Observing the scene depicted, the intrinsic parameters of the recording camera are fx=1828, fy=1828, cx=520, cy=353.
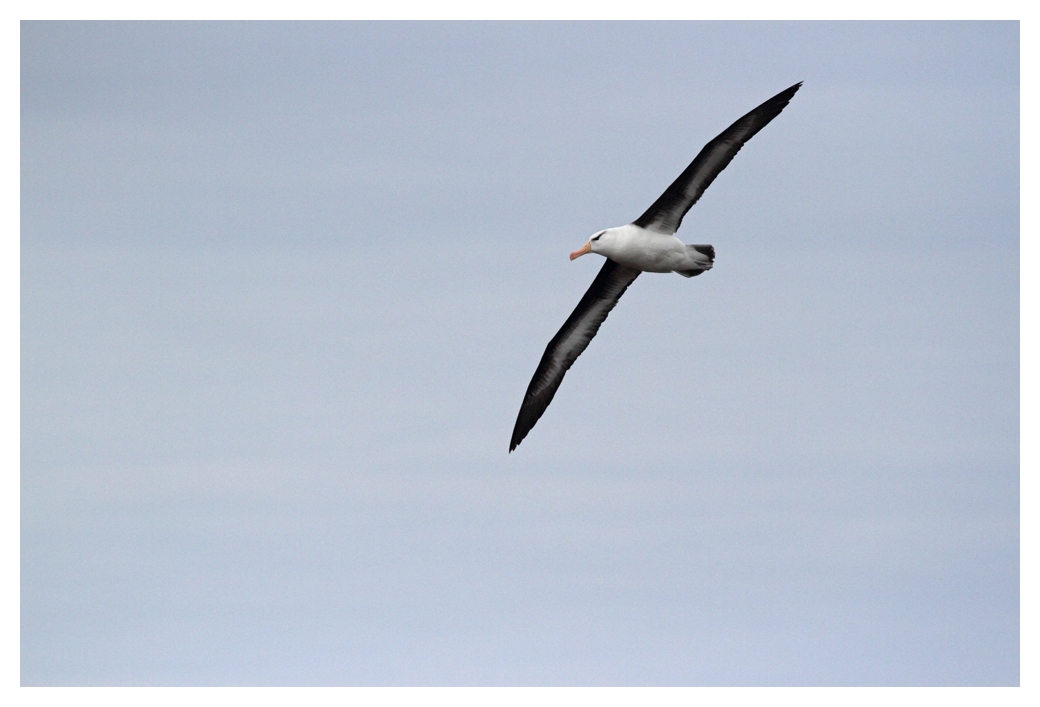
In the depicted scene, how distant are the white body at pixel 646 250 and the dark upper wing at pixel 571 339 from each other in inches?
43.4

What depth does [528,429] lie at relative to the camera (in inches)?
1246

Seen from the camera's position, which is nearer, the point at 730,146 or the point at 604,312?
the point at 730,146

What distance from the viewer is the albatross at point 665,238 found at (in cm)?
2635

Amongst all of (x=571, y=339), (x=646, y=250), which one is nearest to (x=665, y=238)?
(x=646, y=250)

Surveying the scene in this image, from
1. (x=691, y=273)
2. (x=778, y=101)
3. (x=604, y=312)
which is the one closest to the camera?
(x=778, y=101)

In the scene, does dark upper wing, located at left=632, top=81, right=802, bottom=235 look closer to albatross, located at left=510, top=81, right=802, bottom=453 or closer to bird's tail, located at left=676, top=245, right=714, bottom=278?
albatross, located at left=510, top=81, right=802, bottom=453

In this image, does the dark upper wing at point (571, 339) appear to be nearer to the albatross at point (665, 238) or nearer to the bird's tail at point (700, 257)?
the albatross at point (665, 238)

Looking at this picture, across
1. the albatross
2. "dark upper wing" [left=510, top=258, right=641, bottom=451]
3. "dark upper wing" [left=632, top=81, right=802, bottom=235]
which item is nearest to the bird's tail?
the albatross

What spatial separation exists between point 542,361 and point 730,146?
6.30 meters

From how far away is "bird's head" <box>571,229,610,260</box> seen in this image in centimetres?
2794

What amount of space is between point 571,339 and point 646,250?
12.6ft

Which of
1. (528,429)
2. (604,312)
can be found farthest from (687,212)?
(528,429)
